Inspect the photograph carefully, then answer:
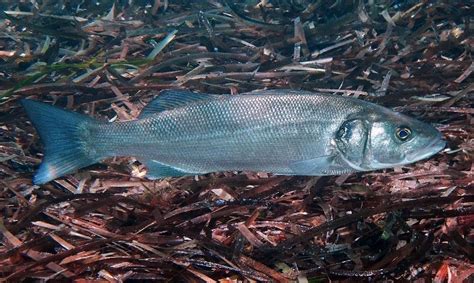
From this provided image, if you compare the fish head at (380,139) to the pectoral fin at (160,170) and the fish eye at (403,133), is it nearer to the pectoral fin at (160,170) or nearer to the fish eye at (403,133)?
the fish eye at (403,133)

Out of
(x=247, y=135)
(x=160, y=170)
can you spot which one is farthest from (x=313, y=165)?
(x=160, y=170)

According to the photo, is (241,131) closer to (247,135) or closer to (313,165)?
(247,135)

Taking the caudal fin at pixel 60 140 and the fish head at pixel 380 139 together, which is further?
the caudal fin at pixel 60 140

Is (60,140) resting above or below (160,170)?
above

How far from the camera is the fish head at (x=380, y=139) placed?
3283 mm

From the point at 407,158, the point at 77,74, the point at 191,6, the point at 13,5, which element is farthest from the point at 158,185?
the point at 13,5

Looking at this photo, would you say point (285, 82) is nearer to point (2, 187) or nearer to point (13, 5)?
point (2, 187)

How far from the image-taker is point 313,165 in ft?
11.0

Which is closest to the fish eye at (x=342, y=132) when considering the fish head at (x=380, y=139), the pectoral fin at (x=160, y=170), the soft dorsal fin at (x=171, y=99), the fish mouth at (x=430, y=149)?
the fish head at (x=380, y=139)

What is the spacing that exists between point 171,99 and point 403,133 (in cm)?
205

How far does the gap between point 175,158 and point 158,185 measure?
82 cm

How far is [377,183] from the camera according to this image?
394 cm

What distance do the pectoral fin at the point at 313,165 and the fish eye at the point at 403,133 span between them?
0.57 metres

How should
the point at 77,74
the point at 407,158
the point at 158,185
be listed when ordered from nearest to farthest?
1. the point at 407,158
2. the point at 158,185
3. the point at 77,74
